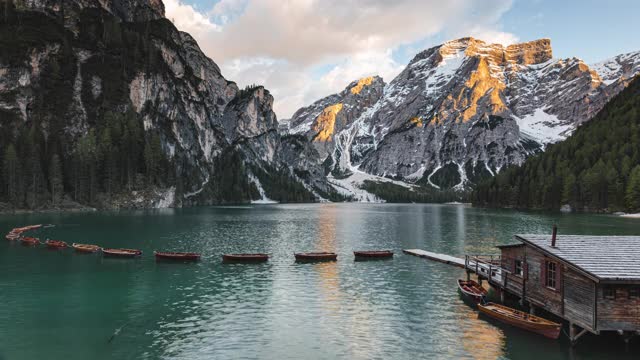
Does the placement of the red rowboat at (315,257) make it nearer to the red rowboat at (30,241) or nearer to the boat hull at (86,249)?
the boat hull at (86,249)

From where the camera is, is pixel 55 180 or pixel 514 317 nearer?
pixel 514 317

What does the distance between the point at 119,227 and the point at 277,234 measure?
45.7 m

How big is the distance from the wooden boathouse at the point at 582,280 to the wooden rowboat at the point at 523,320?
128cm

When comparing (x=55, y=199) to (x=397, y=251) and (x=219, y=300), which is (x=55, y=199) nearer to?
(x=397, y=251)

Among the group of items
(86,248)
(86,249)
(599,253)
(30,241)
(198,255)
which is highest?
(599,253)

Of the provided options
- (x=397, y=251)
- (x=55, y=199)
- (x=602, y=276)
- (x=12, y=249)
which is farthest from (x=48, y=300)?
(x=55, y=199)

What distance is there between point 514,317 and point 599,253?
367 inches

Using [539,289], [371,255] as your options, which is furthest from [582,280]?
[371,255]

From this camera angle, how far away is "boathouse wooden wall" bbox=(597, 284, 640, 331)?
118ft

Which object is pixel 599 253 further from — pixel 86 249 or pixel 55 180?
pixel 55 180

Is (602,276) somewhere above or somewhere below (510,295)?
above

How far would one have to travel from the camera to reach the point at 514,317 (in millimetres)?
43344

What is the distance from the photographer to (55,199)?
639 ft

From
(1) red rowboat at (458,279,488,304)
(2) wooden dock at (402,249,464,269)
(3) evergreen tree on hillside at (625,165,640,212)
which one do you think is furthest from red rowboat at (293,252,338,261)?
(3) evergreen tree on hillside at (625,165,640,212)
